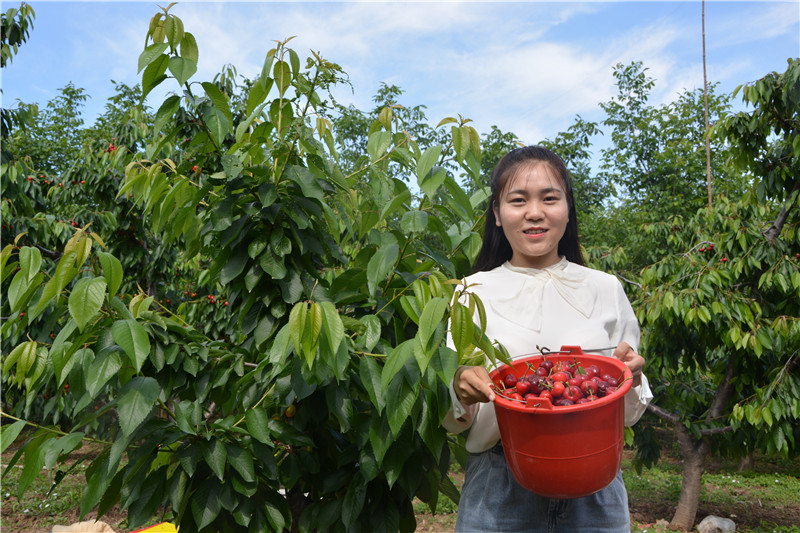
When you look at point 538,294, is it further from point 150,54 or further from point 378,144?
point 150,54

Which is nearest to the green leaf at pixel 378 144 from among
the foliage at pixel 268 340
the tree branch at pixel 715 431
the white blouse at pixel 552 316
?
the foliage at pixel 268 340

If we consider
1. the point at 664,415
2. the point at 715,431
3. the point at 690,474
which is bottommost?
the point at 690,474

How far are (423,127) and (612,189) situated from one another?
5.23 meters

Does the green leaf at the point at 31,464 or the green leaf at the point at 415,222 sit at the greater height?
the green leaf at the point at 415,222

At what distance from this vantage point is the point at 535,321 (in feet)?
4.96

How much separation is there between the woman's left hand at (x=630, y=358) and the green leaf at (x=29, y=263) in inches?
50.9

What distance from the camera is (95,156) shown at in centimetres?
605

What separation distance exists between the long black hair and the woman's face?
0.09 feet

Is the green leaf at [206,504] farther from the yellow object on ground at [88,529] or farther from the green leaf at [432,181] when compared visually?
the yellow object on ground at [88,529]

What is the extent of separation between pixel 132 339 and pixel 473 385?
2.26ft

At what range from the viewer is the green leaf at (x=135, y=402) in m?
1.17

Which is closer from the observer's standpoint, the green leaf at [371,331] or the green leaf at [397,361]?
the green leaf at [397,361]

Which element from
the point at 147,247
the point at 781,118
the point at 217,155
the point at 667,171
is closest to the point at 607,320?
the point at 217,155

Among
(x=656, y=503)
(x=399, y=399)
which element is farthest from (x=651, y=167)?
(x=399, y=399)
